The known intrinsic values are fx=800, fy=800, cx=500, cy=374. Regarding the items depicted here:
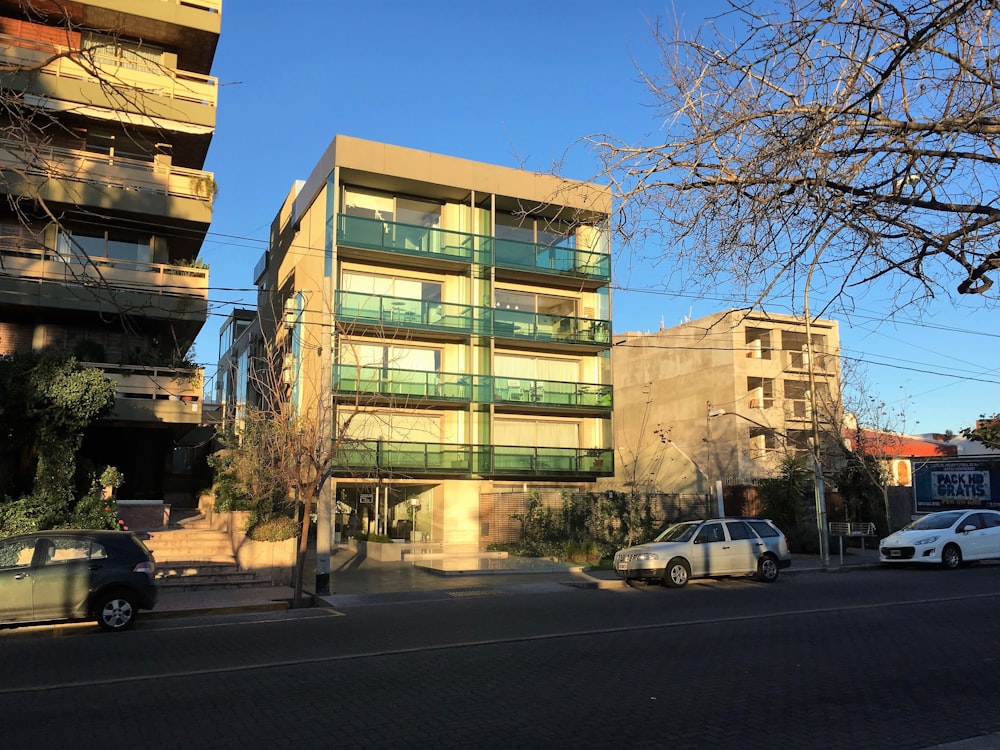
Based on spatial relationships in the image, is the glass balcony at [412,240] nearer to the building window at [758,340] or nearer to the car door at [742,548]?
the car door at [742,548]

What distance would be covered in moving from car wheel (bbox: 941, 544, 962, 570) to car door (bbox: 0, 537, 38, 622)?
2214cm

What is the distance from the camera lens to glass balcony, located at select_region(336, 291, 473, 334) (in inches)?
1111

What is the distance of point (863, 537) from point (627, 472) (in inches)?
791

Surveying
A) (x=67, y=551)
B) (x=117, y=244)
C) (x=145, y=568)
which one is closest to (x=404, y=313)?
(x=117, y=244)

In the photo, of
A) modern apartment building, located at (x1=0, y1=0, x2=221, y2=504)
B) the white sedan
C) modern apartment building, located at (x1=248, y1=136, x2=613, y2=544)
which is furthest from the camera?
modern apartment building, located at (x1=248, y1=136, x2=613, y2=544)

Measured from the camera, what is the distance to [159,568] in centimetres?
1888

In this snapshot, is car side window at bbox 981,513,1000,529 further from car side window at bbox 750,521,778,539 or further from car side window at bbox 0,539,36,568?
car side window at bbox 0,539,36,568

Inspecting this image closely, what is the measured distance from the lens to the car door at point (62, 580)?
1270 centimetres

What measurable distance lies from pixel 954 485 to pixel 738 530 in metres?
15.5

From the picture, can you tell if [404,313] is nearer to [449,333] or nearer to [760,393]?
[449,333]

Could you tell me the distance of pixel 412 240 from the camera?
3030cm

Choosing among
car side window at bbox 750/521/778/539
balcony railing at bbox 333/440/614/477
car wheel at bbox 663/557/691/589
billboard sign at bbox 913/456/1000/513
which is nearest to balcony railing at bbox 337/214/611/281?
balcony railing at bbox 333/440/614/477

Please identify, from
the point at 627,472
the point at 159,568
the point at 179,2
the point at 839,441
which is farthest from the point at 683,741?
the point at 627,472

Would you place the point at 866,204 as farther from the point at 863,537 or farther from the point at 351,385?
A: the point at 863,537
